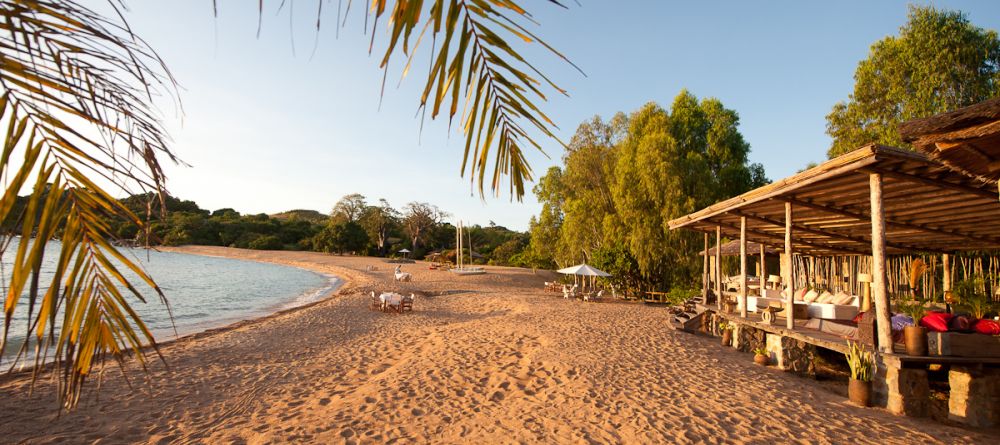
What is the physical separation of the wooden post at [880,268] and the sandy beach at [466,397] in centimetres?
96

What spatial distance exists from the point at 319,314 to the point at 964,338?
592 inches

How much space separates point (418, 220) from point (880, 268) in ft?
159

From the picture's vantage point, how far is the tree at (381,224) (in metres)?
53.8

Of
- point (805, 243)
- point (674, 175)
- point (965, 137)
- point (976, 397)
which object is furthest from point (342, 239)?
point (965, 137)

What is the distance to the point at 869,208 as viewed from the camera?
8.20 metres

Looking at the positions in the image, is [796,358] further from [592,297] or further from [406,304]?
[406,304]

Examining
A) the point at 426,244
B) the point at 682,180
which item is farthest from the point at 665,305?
the point at 426,244

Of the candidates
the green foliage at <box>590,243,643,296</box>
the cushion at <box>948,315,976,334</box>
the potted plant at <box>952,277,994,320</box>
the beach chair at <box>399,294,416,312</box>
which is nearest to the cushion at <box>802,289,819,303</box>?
the potted plant at <box>952,277,994,320</box>

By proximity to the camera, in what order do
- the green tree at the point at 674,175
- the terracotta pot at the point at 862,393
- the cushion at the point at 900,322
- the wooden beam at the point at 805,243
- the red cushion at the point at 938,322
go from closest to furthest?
the terracotta pot at the point at 862,393
the red cushion at the point at 938,322
the cushion at the point at 900,322
the wooden beam at the point at 805,243
the green tree at the point at 674,175

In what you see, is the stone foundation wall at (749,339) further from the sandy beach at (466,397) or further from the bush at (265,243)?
the bush at (265,243)

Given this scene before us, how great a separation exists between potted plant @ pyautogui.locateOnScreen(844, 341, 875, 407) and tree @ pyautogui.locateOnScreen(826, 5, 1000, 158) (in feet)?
41.7

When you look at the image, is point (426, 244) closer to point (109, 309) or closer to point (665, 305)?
point (665, 305)

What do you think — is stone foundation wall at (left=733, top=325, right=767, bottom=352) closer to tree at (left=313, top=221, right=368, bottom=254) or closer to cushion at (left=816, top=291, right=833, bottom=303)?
cushion at (left=816, top=291, right=833, bottom=303)

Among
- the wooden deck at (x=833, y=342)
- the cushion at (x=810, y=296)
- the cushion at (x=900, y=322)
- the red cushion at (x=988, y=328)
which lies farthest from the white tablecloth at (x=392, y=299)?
the red cushion at (x=988, y=328)
